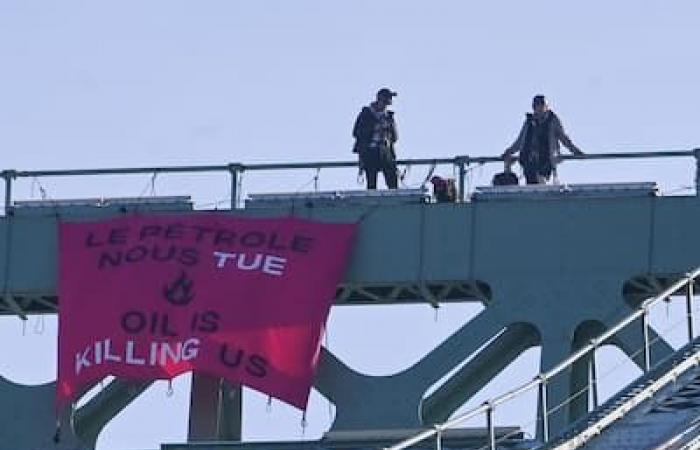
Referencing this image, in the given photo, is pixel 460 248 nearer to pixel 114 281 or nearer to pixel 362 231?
pixel 362 231

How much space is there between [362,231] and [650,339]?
12.9 ft

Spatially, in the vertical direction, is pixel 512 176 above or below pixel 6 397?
above

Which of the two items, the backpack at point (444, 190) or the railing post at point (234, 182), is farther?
the railing post at point (234, 182)

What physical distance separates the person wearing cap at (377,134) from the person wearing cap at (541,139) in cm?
147

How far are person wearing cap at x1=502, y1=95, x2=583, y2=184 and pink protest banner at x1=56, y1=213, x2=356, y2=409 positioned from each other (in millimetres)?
2450

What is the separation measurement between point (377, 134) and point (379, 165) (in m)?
0.49

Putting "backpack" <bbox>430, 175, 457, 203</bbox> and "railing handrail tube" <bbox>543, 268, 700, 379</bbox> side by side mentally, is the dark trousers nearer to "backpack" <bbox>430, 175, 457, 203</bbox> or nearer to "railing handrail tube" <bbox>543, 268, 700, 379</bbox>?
"backpack" <bbox>430, 175, 457, 203</bbox>

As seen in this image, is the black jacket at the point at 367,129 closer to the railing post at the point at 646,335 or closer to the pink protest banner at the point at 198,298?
the pink protest banner at the point at 198,298

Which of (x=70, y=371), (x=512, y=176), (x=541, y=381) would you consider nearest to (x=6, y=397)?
(x=70, y=371)

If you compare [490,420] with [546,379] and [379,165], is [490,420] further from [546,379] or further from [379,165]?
[379,165]

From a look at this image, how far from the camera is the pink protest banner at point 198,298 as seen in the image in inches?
1587

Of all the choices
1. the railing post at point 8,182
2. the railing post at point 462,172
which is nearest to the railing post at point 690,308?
the railing post at point 462,172

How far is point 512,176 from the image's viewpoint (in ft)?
131

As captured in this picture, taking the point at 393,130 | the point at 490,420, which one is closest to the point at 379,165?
the point at 393,130
